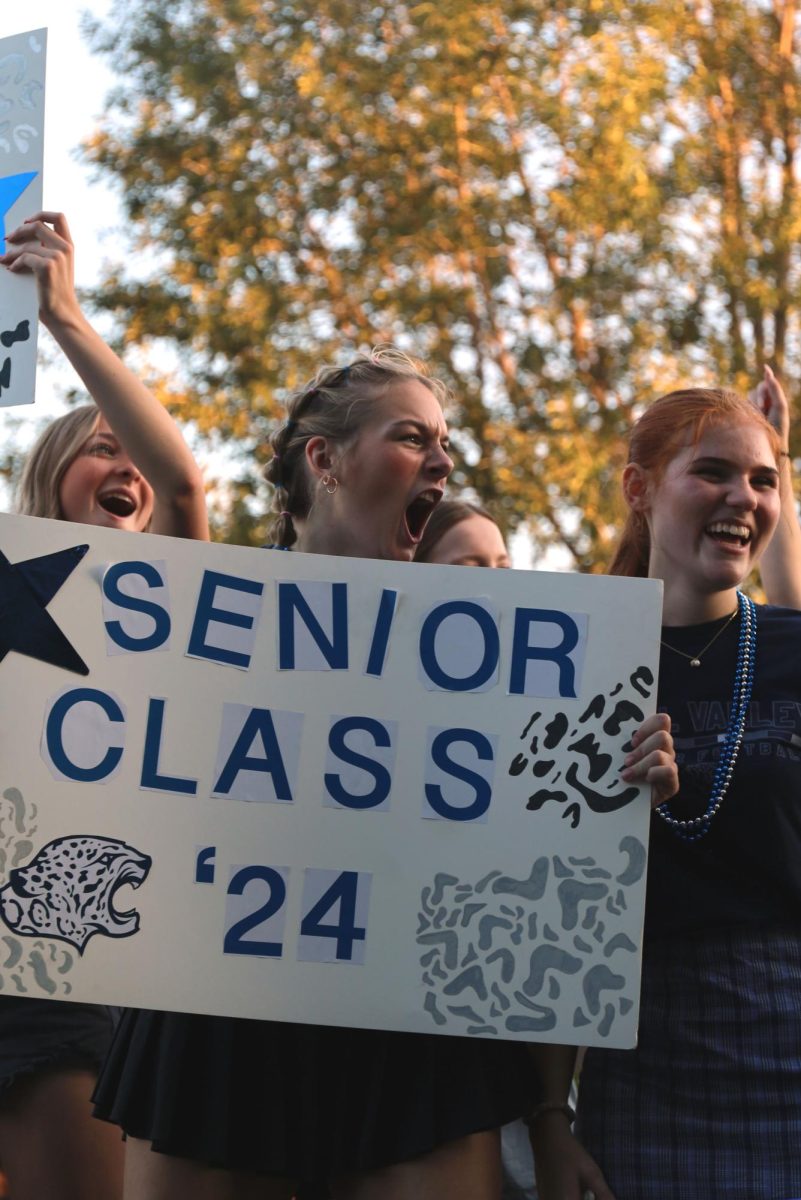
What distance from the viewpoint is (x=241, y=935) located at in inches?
91.7

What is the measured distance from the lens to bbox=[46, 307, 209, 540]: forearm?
2629 millimetres

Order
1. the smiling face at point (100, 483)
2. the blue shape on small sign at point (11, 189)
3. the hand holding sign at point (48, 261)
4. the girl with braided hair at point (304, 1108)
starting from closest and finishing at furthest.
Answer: the girl with braided hair at point (304, 1108) → the hand holding sign at point (48, 261) → the blue shape on small sign at point (11, 189) → the smiling face at point (100, 483)

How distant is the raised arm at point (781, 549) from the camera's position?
299 centimetres

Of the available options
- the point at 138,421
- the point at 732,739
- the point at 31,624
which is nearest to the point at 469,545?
the point at 138,421

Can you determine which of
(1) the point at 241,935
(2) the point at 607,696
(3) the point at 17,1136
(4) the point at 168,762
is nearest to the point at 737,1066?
(2) the point at 607,696

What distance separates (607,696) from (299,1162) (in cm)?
82

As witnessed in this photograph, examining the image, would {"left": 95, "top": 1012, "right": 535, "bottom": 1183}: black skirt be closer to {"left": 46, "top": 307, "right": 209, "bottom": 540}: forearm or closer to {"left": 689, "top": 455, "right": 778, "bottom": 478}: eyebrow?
{"left": 46, "top": 307, "right": 209, "bottom": 540}: forearm

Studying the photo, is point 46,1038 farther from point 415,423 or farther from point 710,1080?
point 415,423

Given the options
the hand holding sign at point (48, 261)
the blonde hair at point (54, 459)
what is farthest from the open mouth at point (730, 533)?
the blonde hair at point (54, 459)

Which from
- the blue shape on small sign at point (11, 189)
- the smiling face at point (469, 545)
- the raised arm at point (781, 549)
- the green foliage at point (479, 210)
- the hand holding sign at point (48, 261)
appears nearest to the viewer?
the hand holding sign at point (48, 261)

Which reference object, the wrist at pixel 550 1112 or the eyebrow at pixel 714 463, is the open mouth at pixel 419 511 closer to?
the eyebrow at pixel 714 463

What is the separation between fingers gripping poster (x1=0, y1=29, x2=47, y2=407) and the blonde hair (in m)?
0.43

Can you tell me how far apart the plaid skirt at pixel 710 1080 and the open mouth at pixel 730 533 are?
2.10ft

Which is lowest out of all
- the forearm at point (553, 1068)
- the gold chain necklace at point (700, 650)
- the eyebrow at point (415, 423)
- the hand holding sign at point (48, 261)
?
the forearm at point (553, 1068)
